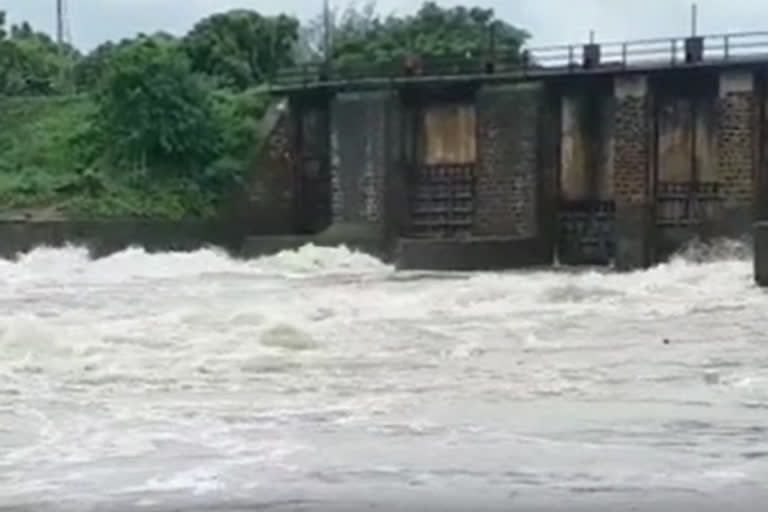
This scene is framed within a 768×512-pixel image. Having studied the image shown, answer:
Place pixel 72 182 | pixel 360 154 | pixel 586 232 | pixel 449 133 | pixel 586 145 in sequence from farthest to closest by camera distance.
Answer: pixel 72 182
pixel 360 154
pixel 449 133
pixel 586 145
pixel 586 232

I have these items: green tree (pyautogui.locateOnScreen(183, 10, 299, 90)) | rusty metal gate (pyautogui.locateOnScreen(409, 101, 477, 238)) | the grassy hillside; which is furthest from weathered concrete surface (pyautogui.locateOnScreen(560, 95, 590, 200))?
green tree (pyautogui.locateOnScreen(183, 10, 299, 90))

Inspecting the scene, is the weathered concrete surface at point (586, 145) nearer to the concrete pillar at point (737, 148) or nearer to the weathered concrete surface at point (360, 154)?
the concrete pillar at point (737, 148)

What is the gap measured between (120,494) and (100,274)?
33192mm

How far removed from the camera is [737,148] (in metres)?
40.8

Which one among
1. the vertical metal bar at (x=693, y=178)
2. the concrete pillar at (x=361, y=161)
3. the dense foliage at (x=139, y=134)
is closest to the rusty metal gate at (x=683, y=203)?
the vertical metal bar at (x=693, y=178)

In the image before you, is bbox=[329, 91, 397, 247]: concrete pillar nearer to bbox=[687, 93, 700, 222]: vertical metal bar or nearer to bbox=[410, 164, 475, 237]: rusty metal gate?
bbox=[410, 164, 475, 237]: rusty metal gate

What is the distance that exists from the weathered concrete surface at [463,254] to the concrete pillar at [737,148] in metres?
5.29

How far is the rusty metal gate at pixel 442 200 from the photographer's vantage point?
152ft

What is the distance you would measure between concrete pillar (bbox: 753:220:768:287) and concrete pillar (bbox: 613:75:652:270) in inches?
337

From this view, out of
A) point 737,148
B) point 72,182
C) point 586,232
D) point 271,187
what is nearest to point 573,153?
point 586,232

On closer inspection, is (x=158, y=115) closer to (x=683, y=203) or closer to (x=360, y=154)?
(x=360, y=154)

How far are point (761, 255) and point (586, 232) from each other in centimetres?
1175

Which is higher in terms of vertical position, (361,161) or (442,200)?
(361,161)

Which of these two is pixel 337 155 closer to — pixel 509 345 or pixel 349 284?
pixel 349 284
